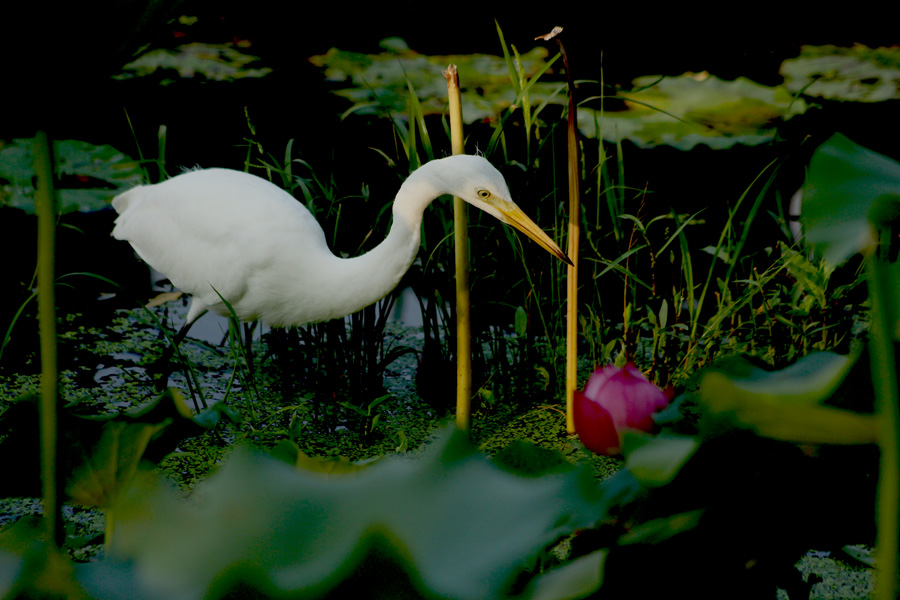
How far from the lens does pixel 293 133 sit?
295cm

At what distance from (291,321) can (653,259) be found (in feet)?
2.69

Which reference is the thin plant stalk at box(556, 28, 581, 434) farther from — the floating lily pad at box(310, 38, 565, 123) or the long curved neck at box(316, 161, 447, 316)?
the floating lily pad at box(310, 38, 565, 123)

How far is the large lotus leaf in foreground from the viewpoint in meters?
0.38

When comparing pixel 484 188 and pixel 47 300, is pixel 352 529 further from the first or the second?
pixel 484 188

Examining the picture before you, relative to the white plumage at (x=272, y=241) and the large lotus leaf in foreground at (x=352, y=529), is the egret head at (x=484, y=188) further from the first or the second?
the large lotus leaf in foreground at (x=352, y=529)

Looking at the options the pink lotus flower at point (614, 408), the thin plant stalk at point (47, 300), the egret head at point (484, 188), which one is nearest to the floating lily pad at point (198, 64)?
the egret head at point (484, 188)

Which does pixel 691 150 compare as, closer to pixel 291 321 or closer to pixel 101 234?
pixel 291 321

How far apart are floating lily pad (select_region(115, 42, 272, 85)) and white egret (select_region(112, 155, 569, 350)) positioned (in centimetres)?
155

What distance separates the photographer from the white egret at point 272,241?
1.36 metres

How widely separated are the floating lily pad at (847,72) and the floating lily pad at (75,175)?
253 cm

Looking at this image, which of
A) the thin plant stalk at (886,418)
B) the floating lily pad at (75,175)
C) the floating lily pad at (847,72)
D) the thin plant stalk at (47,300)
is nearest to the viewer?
the thin plant stalk at (886,418)

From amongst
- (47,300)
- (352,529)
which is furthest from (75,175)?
(352,529)

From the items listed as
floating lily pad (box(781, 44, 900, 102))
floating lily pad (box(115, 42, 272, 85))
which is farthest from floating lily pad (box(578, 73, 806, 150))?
floating lily pad (box(115, 42, 272, 85))

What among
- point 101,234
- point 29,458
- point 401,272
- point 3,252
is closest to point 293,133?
point 101,234
